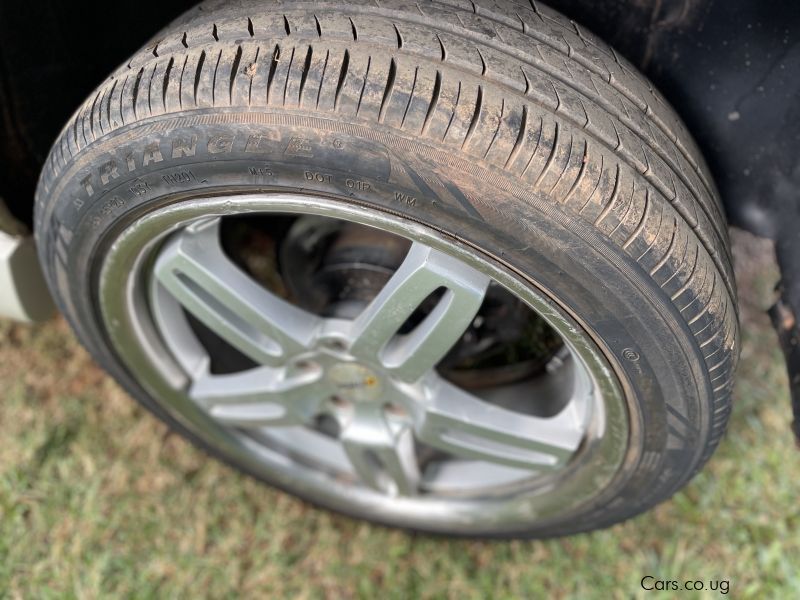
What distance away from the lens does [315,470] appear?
76.0 inches

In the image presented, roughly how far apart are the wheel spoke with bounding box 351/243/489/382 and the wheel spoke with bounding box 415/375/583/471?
14 cm

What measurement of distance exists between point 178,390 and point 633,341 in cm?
104

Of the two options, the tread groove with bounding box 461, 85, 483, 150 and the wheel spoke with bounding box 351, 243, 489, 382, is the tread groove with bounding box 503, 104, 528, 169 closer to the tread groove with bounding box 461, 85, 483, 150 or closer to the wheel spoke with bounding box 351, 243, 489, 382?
the tread groove with bounding box 461, 85, 483, 150

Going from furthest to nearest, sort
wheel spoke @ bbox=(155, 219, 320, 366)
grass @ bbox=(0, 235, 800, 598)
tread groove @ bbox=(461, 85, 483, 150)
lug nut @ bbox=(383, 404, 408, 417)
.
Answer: grass @ bbox=(0, 235, 800, 598)
lug nut @ bbox=(383, 404, 408, 417)
wheel spoke @ bbox=(155, 219, 320, 366)
tread groove @ bbox=(461, 85, 483, 150)

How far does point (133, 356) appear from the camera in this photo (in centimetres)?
168

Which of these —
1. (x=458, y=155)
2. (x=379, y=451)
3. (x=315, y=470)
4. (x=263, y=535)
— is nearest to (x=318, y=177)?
(x=458, y=155)

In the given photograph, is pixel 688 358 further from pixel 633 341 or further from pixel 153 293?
pixel 153 293

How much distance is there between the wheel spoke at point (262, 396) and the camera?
5.49 ft

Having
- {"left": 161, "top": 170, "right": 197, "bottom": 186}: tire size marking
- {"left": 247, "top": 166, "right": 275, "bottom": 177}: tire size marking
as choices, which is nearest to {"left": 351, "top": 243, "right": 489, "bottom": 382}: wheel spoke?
{"left": 247, "top": 166, "right": 275, "bottom": 177}: tire size marking

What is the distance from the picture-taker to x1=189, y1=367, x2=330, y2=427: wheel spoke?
1.67m

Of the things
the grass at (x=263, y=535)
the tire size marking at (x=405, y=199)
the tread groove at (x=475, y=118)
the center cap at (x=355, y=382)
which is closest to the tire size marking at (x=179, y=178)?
the tire size marking at (x=405, y=199)

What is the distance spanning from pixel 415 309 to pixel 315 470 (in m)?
0.73

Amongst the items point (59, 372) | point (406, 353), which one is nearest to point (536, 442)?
point (406, 353)

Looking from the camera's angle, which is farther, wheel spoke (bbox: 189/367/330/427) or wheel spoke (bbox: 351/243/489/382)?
wheel spoke (bbox: 189/367/330/427)
